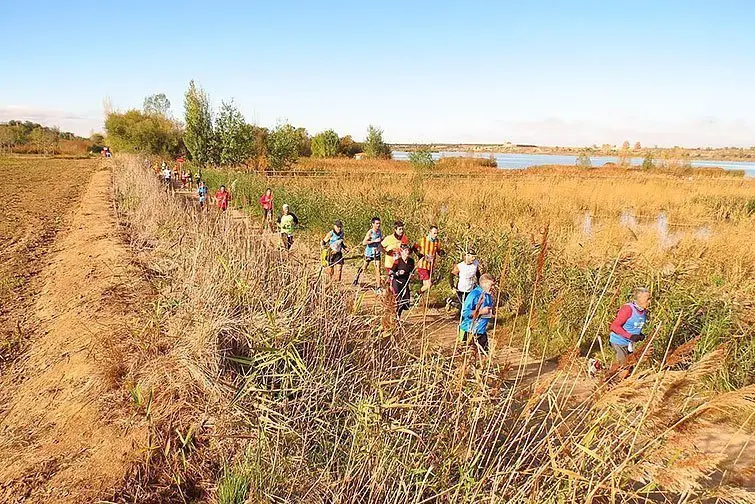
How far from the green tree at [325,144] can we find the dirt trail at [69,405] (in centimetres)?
4939

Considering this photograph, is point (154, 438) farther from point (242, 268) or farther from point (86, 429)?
point (242, 268)

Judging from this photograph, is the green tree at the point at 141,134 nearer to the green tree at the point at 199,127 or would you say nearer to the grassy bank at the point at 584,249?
the green tree at the point at 199,127

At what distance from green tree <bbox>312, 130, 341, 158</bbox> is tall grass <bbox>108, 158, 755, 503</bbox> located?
53120 mm

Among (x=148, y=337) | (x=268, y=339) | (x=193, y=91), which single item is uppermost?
(x=193, y=91)

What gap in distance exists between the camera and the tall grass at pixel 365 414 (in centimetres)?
184

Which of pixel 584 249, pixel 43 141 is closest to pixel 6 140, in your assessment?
pixel 43 141

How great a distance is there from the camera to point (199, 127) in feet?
96.2

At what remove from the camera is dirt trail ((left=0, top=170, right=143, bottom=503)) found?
3.05 m

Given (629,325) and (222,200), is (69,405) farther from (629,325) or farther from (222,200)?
(222,200)

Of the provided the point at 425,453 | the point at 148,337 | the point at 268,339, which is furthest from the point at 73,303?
the point at 425,453

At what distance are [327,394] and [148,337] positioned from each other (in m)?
2.20

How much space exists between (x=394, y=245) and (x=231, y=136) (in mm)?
24058

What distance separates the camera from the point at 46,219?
1583 cm

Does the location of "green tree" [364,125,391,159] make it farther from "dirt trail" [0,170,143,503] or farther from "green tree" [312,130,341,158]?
"dirt trail" [0,170,143,503]
